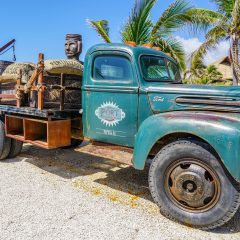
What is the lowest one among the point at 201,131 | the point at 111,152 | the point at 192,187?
the point at 192,187

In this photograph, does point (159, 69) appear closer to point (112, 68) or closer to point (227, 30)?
point (112, 68)

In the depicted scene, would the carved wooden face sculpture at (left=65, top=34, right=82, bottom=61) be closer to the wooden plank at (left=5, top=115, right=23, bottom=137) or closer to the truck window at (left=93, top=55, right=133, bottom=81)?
the wooden plank at (left=5, top=115, right=23, bottom=137)

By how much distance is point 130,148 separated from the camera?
428 cm

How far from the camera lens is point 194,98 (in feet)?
12.0

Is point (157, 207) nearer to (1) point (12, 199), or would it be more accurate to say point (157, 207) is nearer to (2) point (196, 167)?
(2) point (196, 167)

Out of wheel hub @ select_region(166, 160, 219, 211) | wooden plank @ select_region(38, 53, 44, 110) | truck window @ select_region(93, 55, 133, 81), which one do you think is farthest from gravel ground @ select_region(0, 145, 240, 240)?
truck window @ select_region(93, 55, 133, 81)

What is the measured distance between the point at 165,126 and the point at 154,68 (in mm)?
1268

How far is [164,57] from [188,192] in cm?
225

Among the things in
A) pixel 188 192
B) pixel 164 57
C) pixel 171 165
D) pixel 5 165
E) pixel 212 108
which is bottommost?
pixel 5 165

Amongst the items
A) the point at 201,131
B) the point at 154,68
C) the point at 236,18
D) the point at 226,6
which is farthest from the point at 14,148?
the point at 226,6

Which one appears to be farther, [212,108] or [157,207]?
[157,207]

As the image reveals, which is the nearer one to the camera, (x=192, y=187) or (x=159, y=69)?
(x=192, y=187)

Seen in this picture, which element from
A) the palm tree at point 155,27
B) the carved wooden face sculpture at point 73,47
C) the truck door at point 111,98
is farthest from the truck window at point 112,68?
the palm tree at point 155,27

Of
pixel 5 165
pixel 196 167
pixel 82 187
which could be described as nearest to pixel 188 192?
pixel 196 167
